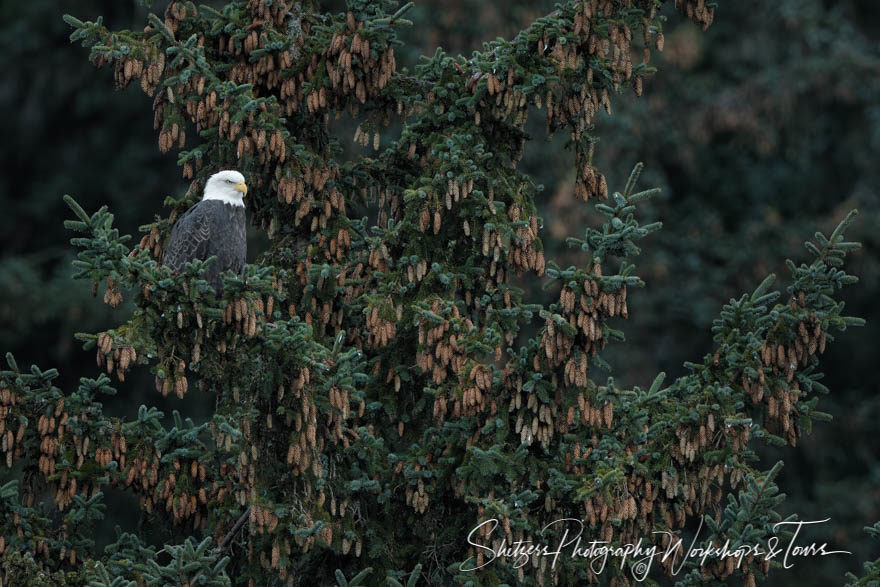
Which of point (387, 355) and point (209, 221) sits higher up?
point (209, 221)

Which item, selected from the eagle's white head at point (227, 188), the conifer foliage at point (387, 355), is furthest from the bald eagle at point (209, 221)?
the conifer foliage at point (387, 355)

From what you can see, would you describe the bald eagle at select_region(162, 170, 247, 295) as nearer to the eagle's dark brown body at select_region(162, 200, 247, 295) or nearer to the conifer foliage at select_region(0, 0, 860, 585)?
the eagle's dark brown body at select_region(162, 200, 247, 295)

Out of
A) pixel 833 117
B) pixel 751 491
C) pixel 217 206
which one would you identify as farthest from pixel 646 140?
pixel 751 491

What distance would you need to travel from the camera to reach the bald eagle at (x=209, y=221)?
242 inches

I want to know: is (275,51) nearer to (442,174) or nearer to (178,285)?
(442,174)

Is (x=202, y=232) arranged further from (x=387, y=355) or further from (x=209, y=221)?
(x=387, y=355)

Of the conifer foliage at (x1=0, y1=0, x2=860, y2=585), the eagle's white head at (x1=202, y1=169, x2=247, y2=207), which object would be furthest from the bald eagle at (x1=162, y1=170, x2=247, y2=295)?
the conifer foliage at (x1=0, y1=0, x2=860, y2=585)

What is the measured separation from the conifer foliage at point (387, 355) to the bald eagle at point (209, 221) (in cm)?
11

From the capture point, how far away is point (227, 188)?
618cm

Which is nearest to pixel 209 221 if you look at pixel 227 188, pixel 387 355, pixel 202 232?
pixel 202 232

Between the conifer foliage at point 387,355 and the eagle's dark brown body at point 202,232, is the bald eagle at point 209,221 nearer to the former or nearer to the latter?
the eagle's dark brown body at point 202,232

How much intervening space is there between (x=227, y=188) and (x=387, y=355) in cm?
121

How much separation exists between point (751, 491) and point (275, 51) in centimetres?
297

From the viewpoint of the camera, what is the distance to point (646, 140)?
13.8m
